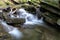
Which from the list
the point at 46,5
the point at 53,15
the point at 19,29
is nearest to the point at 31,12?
the point at 46,5

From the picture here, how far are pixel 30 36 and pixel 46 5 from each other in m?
3.55

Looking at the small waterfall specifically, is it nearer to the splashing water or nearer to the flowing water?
the flowing water

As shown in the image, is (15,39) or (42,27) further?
(42,27)

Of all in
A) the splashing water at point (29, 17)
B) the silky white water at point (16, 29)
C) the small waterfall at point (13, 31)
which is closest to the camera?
the small waterfall at point (13, 31)

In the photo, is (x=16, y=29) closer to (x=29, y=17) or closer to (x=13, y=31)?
(x=13, y=31)

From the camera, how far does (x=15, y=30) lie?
26.2 feet

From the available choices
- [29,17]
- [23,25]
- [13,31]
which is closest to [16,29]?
[13,31]

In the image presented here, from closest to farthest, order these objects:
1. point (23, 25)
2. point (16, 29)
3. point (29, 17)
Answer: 1. point (16, 29)
2. point (23, 25)
3. point (29, 17)

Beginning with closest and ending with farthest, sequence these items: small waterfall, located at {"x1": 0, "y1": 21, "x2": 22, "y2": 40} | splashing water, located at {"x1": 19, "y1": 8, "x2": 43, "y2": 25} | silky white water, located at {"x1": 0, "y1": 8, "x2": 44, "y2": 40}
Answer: small waterfall, located at {"x1": 0, "y1": 21, "x2": 22, "y2": 40}
silky white water, located at {"x1": 0, "y1": 8, "x2": 44, "y2": 40}
splashing water, located at {"x1": 19, "y1": 8, "x2": 43, "y2": 25}

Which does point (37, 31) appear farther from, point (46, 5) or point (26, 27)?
point (46, 5)

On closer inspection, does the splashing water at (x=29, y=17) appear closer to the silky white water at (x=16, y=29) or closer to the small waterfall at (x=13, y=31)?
the silky white water at (x=16, y=29)

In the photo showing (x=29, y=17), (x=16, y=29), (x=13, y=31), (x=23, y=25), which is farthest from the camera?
(x=29, y=17)

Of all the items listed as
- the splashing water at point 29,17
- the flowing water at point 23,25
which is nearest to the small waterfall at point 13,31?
the flowing water at point 23,25

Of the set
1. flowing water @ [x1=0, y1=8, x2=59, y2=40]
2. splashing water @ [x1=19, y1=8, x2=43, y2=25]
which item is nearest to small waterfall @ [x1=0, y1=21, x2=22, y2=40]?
flowing water @ [x1=0, y1=8, x2=59, y2=40]
